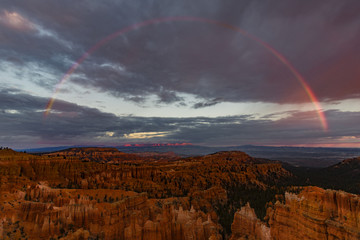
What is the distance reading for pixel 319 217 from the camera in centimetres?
1711

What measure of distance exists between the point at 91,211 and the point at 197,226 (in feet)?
56.3

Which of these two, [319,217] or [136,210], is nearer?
[319,217]

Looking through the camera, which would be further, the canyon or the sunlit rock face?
the canyon

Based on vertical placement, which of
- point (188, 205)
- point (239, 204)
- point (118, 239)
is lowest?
point (239, 204)

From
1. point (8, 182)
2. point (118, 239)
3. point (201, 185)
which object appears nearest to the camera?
point (118, 239)

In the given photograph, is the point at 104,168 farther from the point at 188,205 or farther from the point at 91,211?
the point at 91,211

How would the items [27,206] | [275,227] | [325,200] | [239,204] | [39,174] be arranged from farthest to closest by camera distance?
[239,204], [39,174], [27,206], [275,227], [325,200]

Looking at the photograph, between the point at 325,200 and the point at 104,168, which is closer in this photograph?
the point at 325,200

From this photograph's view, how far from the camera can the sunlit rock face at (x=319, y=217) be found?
15.4 meters

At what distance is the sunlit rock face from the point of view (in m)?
15.4

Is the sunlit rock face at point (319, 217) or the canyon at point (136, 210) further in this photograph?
the canyon at point (136, 210)

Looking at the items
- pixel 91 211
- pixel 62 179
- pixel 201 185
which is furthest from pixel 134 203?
pixel 201 185

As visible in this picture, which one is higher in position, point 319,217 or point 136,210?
point 319,217

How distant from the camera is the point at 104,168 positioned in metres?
79.1
